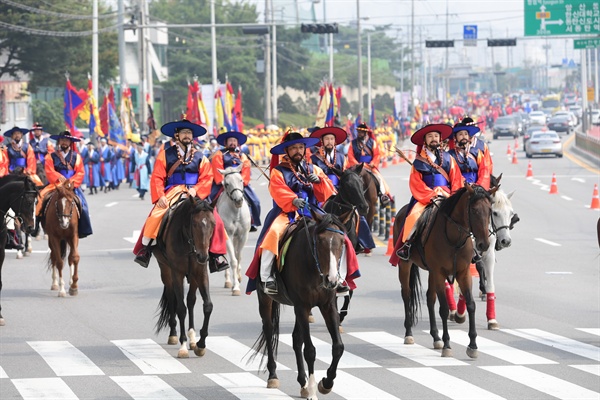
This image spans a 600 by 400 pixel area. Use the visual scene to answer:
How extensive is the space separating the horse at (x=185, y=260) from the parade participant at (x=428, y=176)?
240cm

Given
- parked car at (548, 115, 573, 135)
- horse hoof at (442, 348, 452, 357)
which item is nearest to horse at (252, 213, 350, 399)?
horse hoof at (442, 348, 452, 357)

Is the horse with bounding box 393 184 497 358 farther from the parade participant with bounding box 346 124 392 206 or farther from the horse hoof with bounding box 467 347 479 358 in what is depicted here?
the parade participant with bounding box 346 124 392 206

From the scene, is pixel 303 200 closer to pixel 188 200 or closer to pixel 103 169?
pixel 188 200

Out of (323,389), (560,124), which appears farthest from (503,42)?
(323,389)

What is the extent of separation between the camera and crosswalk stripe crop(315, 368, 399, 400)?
11914mm

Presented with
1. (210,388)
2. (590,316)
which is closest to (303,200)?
(210,388)

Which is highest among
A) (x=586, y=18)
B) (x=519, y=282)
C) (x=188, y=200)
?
(x=586, y=18)

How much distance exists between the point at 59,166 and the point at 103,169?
27234 millimetres

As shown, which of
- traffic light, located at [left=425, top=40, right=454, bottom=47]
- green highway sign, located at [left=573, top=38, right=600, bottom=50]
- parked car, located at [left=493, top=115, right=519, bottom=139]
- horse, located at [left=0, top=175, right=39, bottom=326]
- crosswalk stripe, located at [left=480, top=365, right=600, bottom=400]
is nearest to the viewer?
crosswalk stripe, located at [left=480, top=365, right=600, bottom=400]

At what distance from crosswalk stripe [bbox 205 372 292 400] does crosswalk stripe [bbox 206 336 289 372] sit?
1.35 feet

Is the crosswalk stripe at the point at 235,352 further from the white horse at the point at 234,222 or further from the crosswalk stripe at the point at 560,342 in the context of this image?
the white horse at the point at 234,222

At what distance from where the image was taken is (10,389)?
40.7 ft

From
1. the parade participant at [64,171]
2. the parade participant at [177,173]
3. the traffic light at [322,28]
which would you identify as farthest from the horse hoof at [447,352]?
the traffic light at [322,28]

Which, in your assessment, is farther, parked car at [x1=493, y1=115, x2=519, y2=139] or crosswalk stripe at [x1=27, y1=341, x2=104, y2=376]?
parked car at [x1=493, y1=115, x2=519, y2=139]
